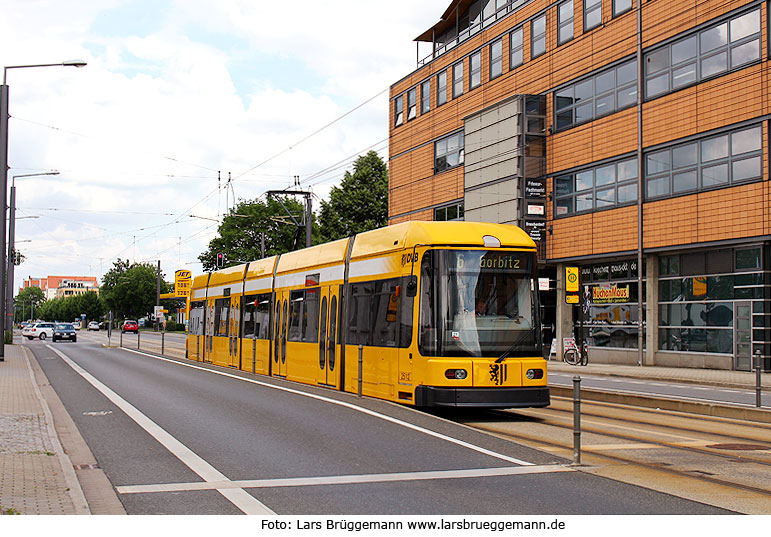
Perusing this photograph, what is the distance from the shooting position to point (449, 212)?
44281 millimetres

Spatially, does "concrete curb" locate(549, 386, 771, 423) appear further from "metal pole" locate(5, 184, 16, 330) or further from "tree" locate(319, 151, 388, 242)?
"tree" locate(319, 151, 388, 242)

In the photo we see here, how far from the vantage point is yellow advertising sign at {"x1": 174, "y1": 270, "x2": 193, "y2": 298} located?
9403 cm

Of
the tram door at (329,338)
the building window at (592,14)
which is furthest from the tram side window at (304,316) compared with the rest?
the building window at (592,14)

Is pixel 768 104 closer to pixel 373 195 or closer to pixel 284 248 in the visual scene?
pixel 373 195

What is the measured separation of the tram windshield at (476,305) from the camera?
526 inches

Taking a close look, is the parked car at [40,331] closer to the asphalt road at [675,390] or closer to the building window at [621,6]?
the building window at [621,6]

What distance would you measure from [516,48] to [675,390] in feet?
73.9

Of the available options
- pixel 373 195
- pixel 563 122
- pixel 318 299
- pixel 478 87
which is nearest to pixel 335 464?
pixel 318 299

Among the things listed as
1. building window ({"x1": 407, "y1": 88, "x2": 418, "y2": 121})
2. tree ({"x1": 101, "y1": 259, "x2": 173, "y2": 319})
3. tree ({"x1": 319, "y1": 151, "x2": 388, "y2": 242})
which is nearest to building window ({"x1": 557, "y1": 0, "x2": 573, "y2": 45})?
building window ({"x1": 407, "y1": 88, "x2": 418, "y2": 121})

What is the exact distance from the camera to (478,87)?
42.0 metres

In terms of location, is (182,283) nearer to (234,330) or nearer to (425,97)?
(425,97)

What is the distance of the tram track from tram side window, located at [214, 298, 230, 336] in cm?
1460

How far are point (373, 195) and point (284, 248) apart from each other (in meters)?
20.1

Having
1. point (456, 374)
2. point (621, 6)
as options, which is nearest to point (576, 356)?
point (621, 6)
